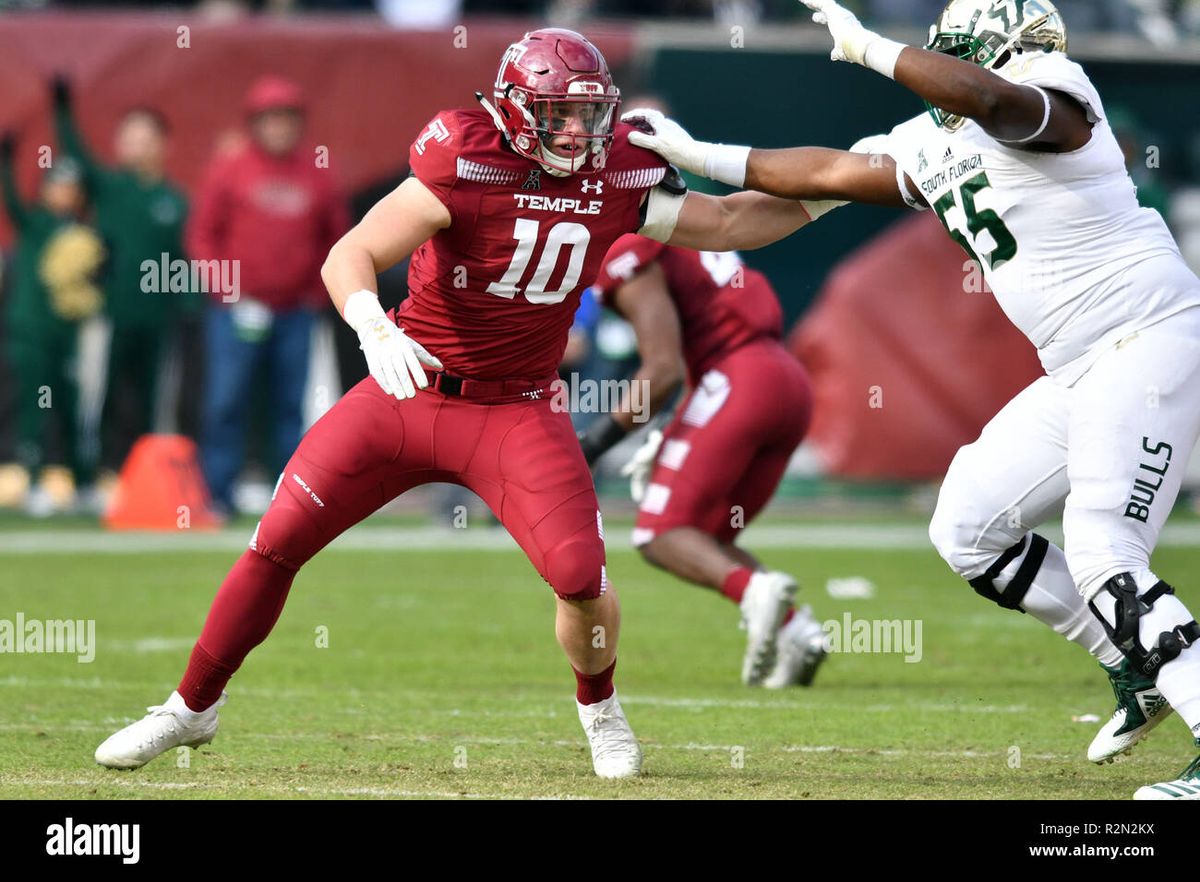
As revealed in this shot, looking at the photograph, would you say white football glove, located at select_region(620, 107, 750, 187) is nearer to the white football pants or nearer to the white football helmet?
the white football helmet

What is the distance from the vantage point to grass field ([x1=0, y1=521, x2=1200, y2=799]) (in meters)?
5.04

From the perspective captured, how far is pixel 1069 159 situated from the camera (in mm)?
4855

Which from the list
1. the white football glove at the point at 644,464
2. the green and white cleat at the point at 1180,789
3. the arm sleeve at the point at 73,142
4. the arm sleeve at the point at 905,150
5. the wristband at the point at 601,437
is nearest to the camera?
the green and white cleat at the point at 1180,789

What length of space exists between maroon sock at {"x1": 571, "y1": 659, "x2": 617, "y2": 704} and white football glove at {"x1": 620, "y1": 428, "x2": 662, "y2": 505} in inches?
78.0

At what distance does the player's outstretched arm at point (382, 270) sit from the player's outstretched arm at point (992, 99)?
4.04 feet

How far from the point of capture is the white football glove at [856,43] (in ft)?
15.8

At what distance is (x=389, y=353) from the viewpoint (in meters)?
4.64

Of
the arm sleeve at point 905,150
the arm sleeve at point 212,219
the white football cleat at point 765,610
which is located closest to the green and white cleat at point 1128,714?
the arm sleeve at point 905,150

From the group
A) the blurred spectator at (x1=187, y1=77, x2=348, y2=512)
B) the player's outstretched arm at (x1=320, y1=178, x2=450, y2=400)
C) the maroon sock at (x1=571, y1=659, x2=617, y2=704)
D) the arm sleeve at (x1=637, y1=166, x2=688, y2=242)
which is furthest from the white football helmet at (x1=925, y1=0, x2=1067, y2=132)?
the blurred spectator at (x1=187, y1=77, x2=348, y2=512)

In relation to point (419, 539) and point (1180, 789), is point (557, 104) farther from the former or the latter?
point (419, 539)

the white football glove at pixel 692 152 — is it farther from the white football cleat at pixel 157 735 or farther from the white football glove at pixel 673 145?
the white football cleat at pixel 157 735

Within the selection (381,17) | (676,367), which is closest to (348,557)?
(676,367)

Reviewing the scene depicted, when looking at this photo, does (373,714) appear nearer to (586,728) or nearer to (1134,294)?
(586,728)

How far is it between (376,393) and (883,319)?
8.40 m
